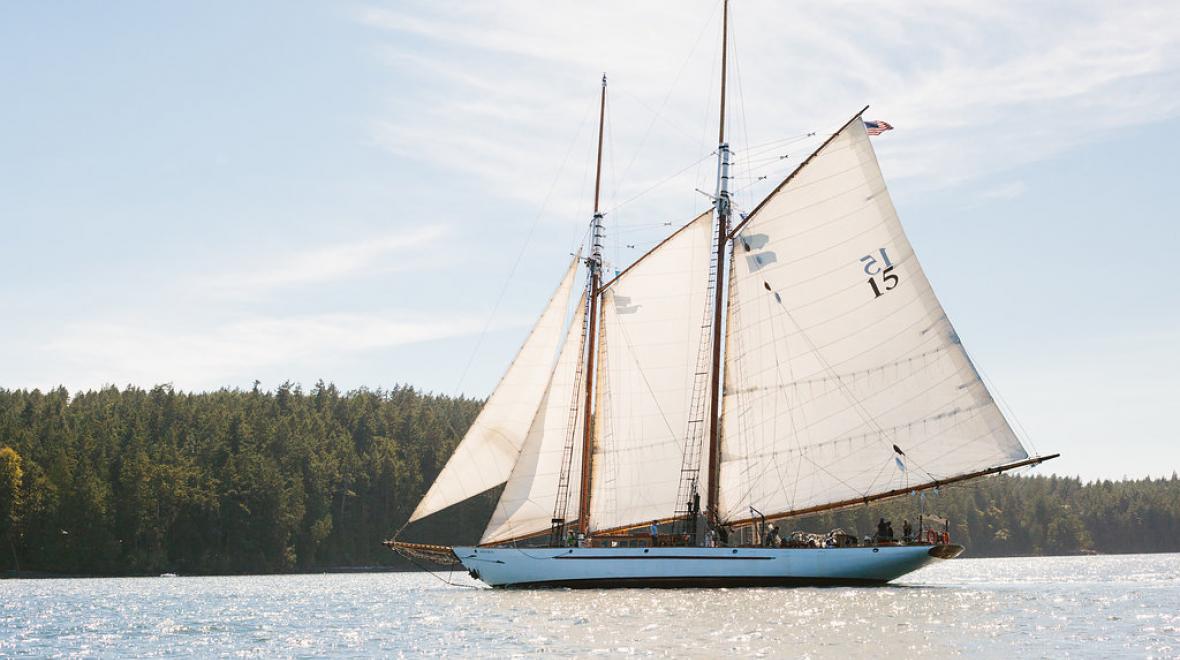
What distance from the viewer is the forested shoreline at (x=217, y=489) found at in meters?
121

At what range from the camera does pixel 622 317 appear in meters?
67.2

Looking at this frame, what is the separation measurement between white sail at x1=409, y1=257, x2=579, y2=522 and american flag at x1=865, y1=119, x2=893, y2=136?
1669 centimetres

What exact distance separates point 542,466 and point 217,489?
76.3 meters

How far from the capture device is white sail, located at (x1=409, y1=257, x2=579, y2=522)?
209ft

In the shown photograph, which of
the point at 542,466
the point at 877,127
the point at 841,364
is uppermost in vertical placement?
the point at 877,127

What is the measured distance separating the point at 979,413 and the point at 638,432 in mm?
16665

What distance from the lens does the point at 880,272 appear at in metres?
61.4

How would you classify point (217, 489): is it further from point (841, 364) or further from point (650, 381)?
point (841, 364)

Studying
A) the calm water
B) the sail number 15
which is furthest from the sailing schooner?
the calm water

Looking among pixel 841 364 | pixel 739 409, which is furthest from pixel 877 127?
pixel 739 409

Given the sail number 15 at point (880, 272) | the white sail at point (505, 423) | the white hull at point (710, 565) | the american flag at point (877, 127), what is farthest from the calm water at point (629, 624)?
the american flag at point (877, 127)

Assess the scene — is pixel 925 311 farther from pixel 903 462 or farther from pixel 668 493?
pixel 668 493

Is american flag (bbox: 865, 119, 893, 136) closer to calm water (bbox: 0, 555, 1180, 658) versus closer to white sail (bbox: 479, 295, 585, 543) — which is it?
white sail (bbox: 479, 295, 585, 543)

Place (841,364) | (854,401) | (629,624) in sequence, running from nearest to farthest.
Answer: (629,624)
(854,401)
(841,364)
